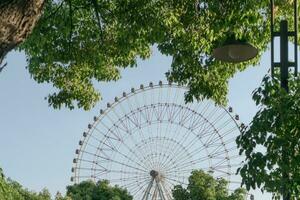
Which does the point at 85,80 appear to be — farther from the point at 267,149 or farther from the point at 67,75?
the point at 267,149

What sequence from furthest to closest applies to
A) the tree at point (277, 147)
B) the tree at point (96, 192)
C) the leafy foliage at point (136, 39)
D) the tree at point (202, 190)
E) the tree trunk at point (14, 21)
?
the tree at point (96, 192)
the tree at point (202, 190)
the leafy foliage at point (136, 39)
the tree at point (277, 147)
the tree trunk at point (14, 21)

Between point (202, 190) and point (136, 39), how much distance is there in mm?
27452

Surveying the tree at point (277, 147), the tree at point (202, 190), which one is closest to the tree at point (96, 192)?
the tree at point (202, 190)

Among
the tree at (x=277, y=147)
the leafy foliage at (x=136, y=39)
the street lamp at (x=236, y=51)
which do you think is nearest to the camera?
the tree at (x=277, y=147)

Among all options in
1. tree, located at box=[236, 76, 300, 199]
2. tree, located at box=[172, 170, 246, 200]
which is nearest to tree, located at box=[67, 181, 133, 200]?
tree, located at box=[172, 170, 246, 200]

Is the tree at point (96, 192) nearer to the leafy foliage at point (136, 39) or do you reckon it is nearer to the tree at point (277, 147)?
the leafy foliage at point (136, 39)

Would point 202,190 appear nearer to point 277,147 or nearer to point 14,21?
point 277,147

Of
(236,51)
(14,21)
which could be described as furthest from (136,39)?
(14,21)

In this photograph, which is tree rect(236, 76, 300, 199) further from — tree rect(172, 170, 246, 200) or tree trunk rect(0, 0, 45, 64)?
tree rect(172, 170, 246, 200)

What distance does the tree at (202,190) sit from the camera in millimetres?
35094

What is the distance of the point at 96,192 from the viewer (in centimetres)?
4459

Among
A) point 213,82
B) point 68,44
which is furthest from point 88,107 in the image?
point 213,82

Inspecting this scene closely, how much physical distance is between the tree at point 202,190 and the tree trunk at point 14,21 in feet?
104

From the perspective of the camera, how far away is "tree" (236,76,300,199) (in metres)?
5.20
